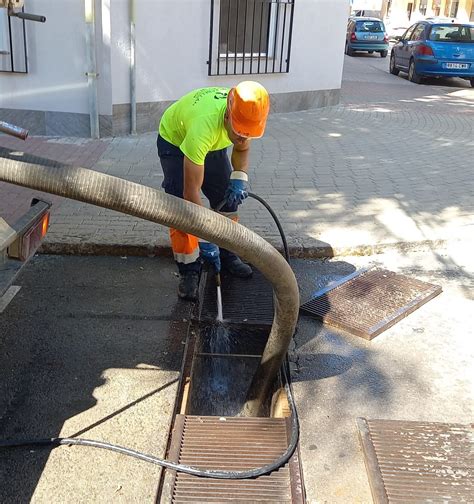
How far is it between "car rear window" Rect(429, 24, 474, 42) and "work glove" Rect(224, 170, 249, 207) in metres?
13.7

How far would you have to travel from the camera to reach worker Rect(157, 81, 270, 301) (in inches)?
129

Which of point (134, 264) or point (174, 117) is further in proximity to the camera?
point (134, 264)

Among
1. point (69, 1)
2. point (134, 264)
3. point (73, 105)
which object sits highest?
point (69, 1)

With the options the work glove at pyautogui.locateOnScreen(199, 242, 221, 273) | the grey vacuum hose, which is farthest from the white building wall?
the grey vacuum hose

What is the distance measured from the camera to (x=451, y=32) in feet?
52.6

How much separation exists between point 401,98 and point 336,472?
1170 cm

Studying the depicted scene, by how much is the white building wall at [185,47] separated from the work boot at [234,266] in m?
4.33

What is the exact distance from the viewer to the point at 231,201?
4074 millimetres

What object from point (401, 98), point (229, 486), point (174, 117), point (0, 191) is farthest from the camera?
point (401, 98)

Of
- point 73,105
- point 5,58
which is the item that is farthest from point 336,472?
point 5,58

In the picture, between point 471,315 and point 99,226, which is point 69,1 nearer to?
point 99,226

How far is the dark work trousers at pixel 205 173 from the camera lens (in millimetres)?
4039

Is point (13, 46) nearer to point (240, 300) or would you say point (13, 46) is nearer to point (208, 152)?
point (208, 152)

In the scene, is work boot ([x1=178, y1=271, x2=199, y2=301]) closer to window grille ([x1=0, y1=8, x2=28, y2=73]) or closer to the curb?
the curb
